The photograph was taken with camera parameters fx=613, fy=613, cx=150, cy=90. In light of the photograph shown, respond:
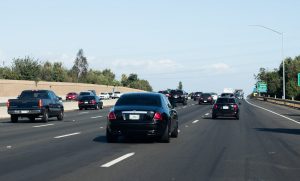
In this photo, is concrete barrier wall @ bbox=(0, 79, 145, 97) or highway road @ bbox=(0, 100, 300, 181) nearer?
highway road @ bbox=(0, 100, 300, 181)

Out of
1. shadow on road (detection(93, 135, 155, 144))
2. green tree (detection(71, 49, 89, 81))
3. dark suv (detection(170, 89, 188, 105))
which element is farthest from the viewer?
green tree (detection(71, 49, 89, 81))

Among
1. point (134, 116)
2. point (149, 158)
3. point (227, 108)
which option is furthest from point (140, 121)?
point (227, 108)

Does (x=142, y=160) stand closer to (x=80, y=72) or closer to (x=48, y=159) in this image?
(x=48, y=159)

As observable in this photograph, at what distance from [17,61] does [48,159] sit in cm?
10083

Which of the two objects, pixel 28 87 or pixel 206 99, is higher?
pixel 28 87

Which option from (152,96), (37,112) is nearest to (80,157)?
(152,96)

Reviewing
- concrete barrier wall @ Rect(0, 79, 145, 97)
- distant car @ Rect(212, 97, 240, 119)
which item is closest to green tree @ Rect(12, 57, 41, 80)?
concrete barrier wall @ Rect(0, 79, 145, 97)

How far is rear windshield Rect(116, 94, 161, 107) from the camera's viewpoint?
18906 millimetres

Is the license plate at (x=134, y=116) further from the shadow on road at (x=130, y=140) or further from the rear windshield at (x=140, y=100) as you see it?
the shadow on road at (x=130, y=140)

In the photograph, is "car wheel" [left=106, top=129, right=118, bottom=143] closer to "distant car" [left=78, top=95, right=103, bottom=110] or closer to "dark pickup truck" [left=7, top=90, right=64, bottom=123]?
"dark pickup truck" [left=7, top=90, right=64, bottom=123]

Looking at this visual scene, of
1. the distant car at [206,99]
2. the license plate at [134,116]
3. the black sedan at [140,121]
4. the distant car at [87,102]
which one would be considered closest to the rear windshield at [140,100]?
the black sedan at [140,121]

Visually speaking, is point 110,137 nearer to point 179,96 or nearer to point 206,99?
point 179,96

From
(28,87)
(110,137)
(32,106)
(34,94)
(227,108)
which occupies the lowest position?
(110,137)

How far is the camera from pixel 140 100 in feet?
62.7
